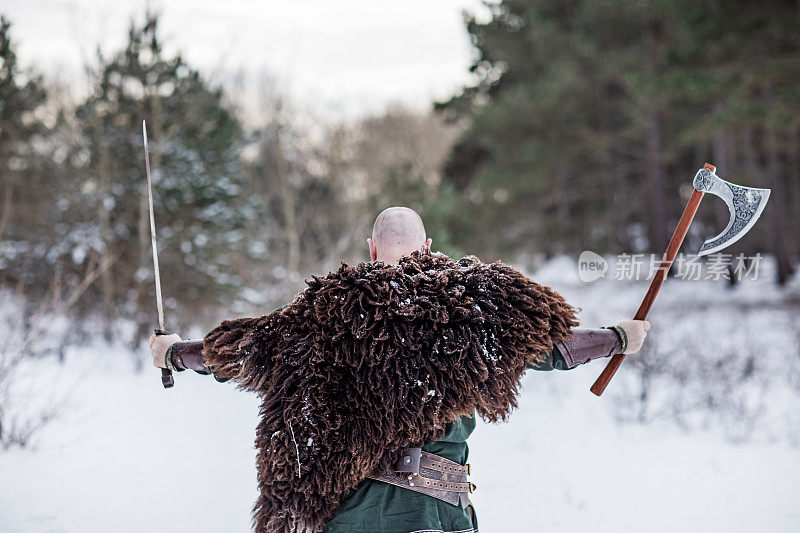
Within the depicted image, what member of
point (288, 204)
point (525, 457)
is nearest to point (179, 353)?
point (525, 457)

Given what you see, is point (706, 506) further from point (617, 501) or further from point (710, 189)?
point (710, 189)

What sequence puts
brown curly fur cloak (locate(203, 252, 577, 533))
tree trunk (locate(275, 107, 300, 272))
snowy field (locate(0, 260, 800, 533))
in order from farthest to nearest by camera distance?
1. tree trunk (locate(275, 107, 300, 272))
2. snowy field (locate(0, 260, 800, 533))
3. brown curly fur cloak (locate(203, 252, 577, 533))

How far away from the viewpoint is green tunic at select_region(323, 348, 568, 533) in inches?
78.2

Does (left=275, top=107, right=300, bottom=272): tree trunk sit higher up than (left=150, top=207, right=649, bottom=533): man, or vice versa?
(left=275, top=107, right=300, bottom=272): tree trunk

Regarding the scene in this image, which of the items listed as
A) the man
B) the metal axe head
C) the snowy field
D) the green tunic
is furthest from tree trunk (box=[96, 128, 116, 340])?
the metal axe head

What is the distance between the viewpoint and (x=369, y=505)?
201cm

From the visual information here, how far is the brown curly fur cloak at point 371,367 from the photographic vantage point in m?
1.93

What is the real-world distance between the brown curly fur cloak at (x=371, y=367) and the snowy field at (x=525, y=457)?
284cm

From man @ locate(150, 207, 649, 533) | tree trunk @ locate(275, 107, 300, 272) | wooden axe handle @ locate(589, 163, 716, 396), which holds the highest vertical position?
tree trunk @ locate(275, 107, 300, 272)

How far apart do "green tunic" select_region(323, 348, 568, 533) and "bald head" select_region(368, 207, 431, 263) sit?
20.6 inches

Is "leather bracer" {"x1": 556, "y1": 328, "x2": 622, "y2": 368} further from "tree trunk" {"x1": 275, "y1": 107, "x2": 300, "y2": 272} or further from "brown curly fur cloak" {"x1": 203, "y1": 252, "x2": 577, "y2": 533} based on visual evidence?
"tree trunk" {"x1": 275, "y1": 107, "x2": 300, "y2": 272}

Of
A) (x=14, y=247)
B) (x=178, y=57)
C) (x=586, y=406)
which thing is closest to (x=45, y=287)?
(x=14, y=247)

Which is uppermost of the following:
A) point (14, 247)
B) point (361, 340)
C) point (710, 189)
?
point (14, 247)

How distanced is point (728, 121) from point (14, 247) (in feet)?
36.4
